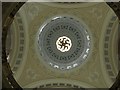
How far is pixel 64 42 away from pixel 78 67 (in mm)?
1901

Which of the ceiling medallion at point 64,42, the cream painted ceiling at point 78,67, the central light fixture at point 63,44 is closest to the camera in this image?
the cream painted ceiling at point 78,67

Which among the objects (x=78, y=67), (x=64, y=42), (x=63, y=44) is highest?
(x=64, y=42)

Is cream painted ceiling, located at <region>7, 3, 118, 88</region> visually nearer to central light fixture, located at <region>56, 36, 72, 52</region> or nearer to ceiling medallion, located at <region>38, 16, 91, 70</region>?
ceiling medallion, located at <region>38, 16, 91, 70</region>

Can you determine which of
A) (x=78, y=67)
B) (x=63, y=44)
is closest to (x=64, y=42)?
(x=63, y=44)

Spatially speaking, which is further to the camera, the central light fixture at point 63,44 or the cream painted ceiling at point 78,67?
the central light fixture at point 63,44

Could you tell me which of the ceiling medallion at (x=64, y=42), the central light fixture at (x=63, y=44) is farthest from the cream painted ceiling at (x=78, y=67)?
the central light fixture at (x=63, y=44)

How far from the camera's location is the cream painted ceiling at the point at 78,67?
1909 cm

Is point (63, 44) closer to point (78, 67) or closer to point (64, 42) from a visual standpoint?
point (64, 42)

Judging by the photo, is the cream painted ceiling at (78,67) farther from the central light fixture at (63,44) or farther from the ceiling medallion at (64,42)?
the central light fixture at (63,44)

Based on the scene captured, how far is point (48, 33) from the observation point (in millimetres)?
21094

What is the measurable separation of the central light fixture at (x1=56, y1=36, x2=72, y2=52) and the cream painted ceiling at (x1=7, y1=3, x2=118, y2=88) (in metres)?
1.65

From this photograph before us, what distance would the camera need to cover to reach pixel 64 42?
2142cm

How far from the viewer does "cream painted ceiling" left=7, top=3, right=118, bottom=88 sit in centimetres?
1909

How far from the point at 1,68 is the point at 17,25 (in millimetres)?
6685
